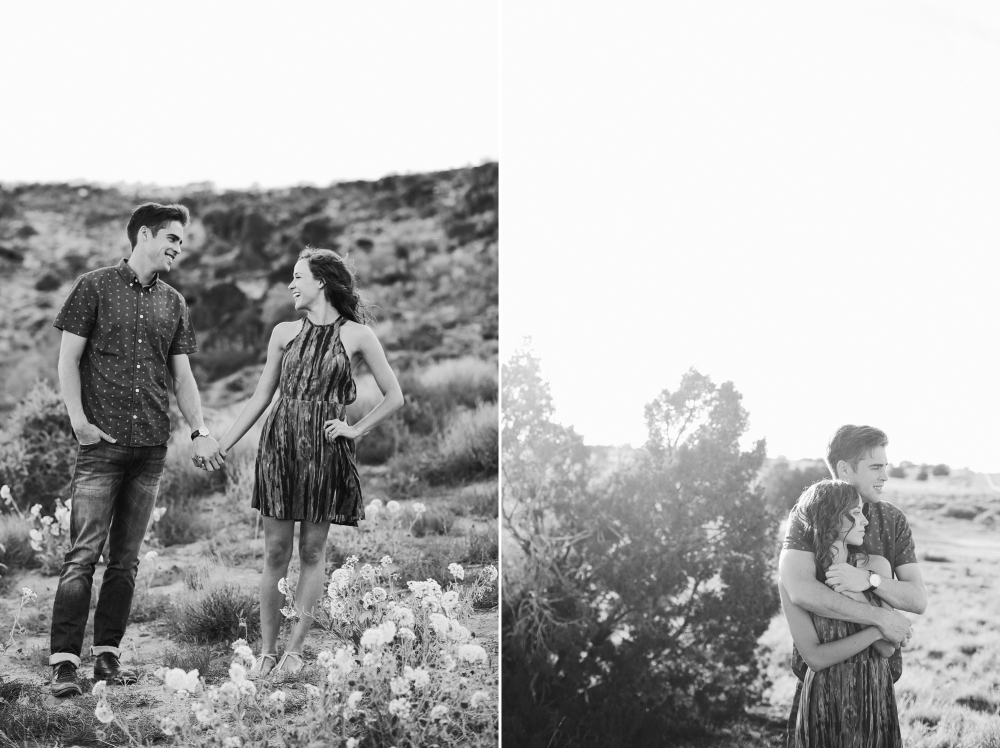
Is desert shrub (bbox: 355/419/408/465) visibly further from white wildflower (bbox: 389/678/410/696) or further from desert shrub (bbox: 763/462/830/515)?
desert shrub (bbox: 763/462/830/515)

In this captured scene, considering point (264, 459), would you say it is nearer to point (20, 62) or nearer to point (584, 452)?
point (584, 452)

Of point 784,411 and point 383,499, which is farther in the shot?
point 383,499

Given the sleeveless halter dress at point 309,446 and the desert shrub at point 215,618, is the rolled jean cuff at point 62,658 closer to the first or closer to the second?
the desert shrub at point 215,618

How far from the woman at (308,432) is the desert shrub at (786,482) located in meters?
1.62

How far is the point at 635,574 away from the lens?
4.26 meters

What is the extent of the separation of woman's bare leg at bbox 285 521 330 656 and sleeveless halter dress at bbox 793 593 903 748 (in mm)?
1834

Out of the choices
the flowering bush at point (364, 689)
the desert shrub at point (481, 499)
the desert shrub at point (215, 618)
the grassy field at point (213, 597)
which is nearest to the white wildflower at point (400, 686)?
the flowering bush at point (364, 689)

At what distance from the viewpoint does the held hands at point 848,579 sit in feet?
10.9

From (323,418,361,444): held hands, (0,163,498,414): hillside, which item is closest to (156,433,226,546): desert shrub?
(0,163,498,414): hillside

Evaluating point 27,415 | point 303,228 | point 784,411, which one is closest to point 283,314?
point 303,228

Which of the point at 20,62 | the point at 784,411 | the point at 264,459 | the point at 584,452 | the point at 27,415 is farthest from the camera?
the point at 20,62

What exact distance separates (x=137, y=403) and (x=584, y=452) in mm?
1921

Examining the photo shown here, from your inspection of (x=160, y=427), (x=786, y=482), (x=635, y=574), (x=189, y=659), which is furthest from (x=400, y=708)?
(x=786, y=482)

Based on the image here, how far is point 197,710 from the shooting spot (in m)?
3.40
